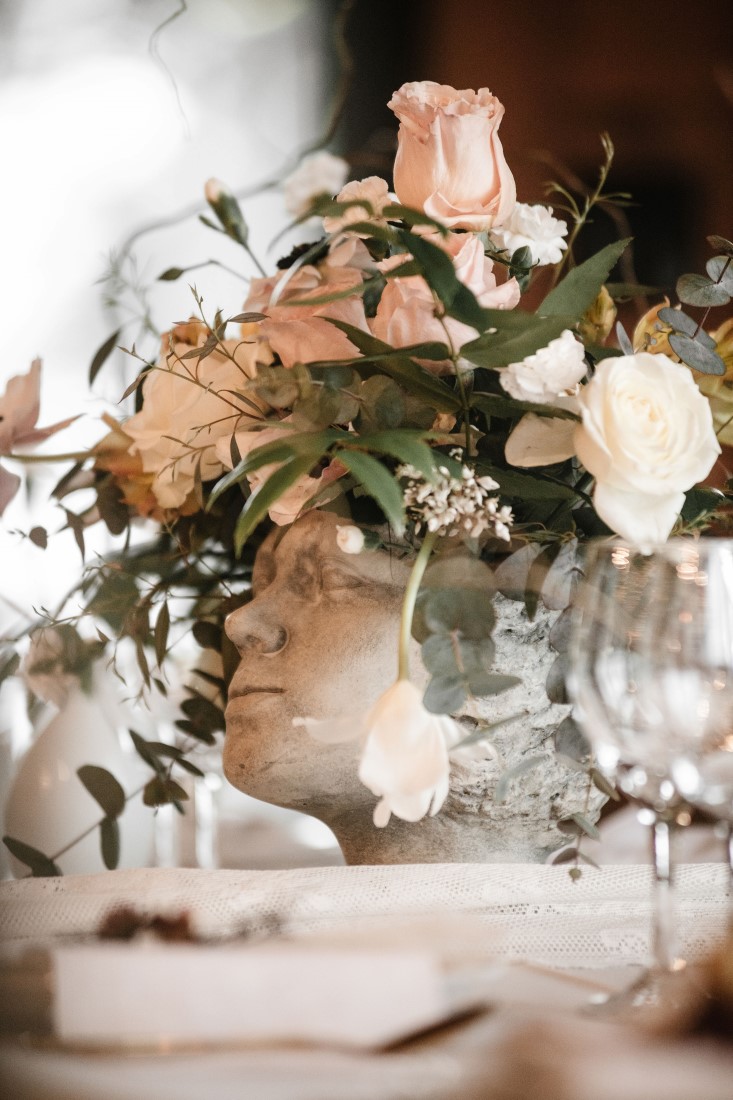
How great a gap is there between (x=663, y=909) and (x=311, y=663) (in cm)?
27

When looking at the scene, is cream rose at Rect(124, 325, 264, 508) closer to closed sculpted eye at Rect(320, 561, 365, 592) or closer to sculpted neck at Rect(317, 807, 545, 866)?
closed sculpted eye at Rect(320, 561, 365, 592)

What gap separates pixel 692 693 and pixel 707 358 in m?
0.26

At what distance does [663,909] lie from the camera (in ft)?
1.23

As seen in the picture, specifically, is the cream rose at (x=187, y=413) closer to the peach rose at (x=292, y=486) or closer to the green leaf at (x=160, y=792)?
the peach rose at (x=292, y=486)

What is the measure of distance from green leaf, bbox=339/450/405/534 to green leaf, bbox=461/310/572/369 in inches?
3.1

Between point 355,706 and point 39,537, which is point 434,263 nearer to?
point 355,706

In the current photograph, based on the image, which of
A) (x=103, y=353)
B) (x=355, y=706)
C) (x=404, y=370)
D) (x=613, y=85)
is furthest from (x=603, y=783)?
(x=613, y=85)

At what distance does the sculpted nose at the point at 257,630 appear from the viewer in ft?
2.05

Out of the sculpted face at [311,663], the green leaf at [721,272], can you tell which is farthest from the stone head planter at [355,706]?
the green leaf at [721,272]

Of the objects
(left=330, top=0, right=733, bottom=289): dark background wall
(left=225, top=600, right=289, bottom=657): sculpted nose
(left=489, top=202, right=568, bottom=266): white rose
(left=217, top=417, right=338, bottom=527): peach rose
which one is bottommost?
(left=330, top=0, right=733, bottom=289): dark background wall

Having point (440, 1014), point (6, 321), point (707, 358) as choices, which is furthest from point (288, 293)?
point (6, 321)

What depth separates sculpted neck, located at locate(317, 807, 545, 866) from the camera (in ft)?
2.06

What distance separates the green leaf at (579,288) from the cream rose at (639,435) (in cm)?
6

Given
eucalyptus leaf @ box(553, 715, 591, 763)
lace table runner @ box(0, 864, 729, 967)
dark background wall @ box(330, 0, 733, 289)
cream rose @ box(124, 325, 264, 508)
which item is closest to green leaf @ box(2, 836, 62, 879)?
lace table runner @ box(0, 864, 729, 967)
